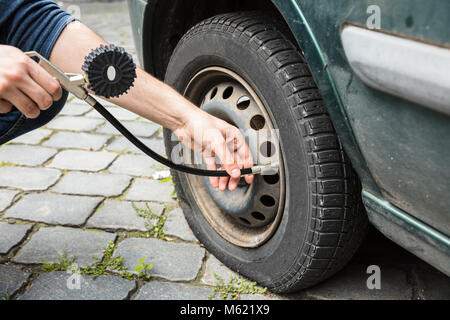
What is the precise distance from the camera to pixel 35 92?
44.3 inches

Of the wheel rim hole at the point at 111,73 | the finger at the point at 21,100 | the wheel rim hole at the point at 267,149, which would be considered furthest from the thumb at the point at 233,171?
the finger at the point at 21,100

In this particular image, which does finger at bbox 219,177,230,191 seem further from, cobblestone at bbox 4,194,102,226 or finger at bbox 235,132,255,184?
cobblestone at bbox 4,194,102,226

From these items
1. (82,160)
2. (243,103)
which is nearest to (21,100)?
(243,103)

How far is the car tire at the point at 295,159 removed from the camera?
1294 mm

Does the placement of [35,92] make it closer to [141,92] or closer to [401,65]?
[141,92]

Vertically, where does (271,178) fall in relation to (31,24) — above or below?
below

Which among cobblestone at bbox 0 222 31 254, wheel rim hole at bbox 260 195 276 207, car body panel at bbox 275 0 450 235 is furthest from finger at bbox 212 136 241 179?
cobblestone at bbox 0 222 31 254

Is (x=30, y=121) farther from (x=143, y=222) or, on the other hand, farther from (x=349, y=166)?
(x=349, y=166)

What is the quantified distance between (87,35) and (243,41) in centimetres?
59

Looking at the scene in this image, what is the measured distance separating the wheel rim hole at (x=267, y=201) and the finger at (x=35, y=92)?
32.5 inches

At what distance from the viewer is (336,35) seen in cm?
107

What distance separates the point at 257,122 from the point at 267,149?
119mm

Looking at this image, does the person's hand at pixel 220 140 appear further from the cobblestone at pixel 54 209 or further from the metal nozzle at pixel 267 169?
the cobblestone at pixel 54 209
